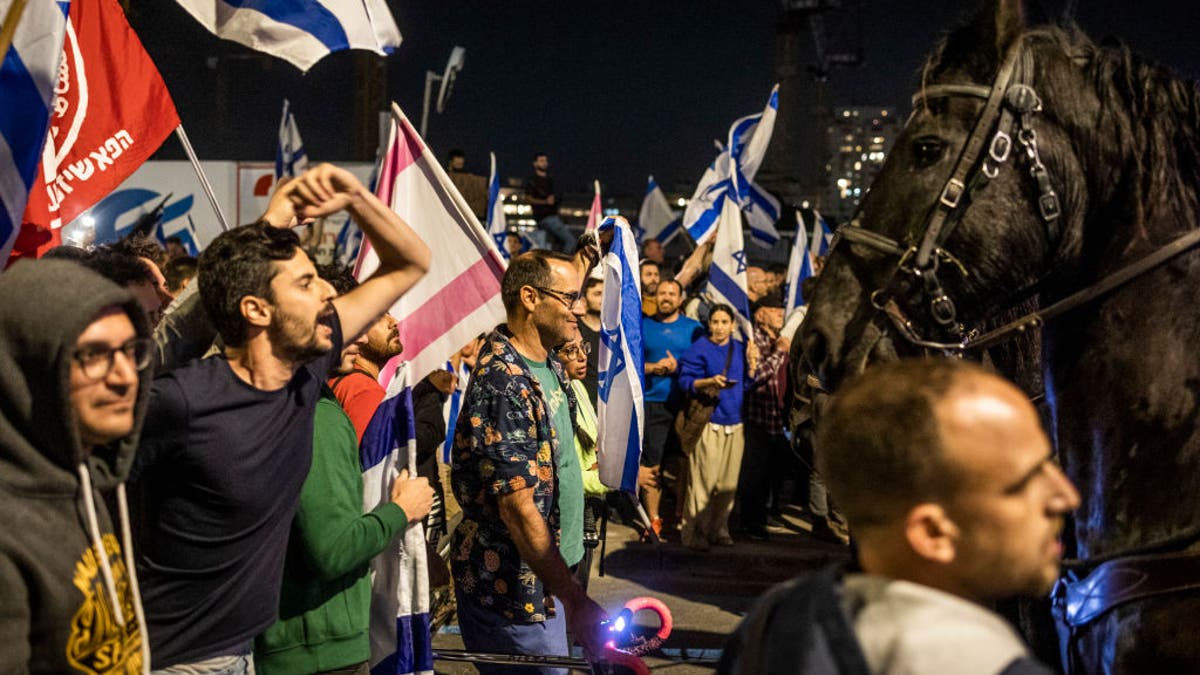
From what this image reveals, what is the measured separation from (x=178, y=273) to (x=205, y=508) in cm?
508

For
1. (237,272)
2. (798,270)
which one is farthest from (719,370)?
(237,272)

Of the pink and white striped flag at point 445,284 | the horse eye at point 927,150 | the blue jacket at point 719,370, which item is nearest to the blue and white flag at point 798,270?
the blue jacket at point 719,370

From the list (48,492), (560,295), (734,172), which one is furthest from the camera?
(734,172)

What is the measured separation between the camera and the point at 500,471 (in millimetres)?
4145

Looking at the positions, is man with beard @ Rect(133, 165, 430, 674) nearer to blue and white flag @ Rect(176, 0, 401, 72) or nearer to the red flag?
the red flag

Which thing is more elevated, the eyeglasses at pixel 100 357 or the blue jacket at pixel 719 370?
the eyeglasses at pixel 100 357

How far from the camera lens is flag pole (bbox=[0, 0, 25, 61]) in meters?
2.75

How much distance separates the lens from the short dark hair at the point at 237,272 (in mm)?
3076

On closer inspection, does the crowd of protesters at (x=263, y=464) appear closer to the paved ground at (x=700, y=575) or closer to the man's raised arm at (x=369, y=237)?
the man's raised arm at (x=369, y=237)

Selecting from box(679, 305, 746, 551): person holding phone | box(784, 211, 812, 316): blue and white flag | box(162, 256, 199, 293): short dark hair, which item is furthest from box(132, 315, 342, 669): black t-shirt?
box(784, 211, 812, 316): blue and white flag

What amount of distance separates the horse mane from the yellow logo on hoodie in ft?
8.50

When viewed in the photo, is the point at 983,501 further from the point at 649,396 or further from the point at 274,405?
the point at 649,396

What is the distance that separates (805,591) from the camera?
1.60 m

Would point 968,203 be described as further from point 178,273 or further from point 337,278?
point 178,273
